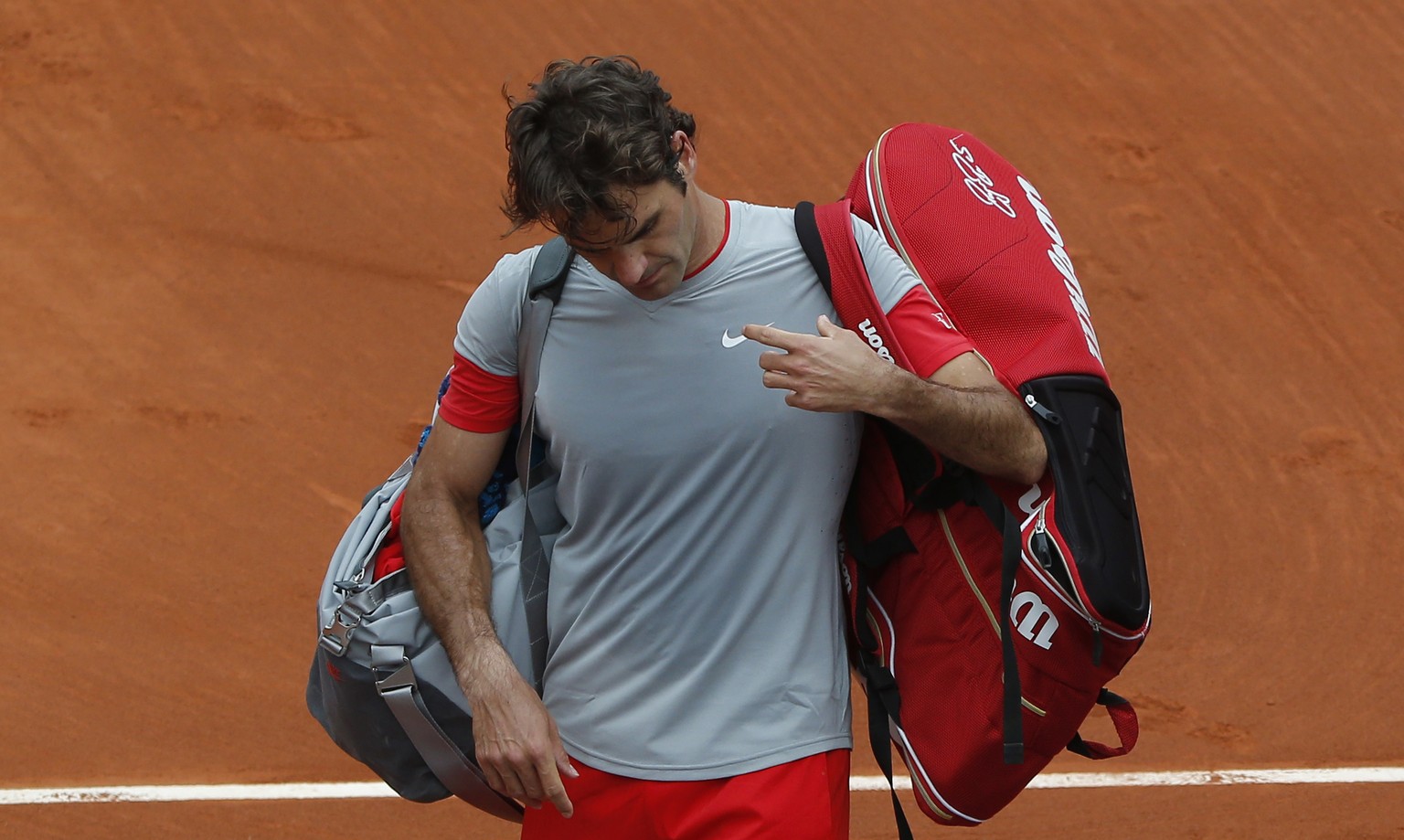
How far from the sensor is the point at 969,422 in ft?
8.98

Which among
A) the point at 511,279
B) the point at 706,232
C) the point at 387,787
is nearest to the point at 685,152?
the point at 706,232

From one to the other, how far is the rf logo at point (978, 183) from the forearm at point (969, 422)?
526 mm

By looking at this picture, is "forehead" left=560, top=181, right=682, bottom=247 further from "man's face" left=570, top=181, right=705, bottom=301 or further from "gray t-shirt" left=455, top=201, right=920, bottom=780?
"gray t-shirt" left=455, top=201, right=920, bottom=780

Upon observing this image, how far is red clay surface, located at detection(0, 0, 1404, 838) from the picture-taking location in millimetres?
6059

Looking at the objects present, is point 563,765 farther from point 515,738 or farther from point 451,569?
point 451,569

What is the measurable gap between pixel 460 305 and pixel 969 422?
5773mm

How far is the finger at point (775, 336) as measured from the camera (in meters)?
2.69

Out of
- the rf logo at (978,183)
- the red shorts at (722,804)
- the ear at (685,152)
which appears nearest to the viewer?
the ear at (685,152)

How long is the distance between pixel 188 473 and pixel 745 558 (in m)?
4.91

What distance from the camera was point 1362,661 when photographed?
6.38 metres

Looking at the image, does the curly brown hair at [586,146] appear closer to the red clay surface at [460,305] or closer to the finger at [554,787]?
the finger at [554,787]

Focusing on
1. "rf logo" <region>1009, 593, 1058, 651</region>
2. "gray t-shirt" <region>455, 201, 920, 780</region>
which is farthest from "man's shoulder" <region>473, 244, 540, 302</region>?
"rf logo" <region>1009, 593, 1058, 651</region>

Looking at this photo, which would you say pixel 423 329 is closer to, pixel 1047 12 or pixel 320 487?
pixel 320 487

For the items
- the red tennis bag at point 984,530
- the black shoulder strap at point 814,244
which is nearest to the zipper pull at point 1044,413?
the red tennis bag at point 984,530
